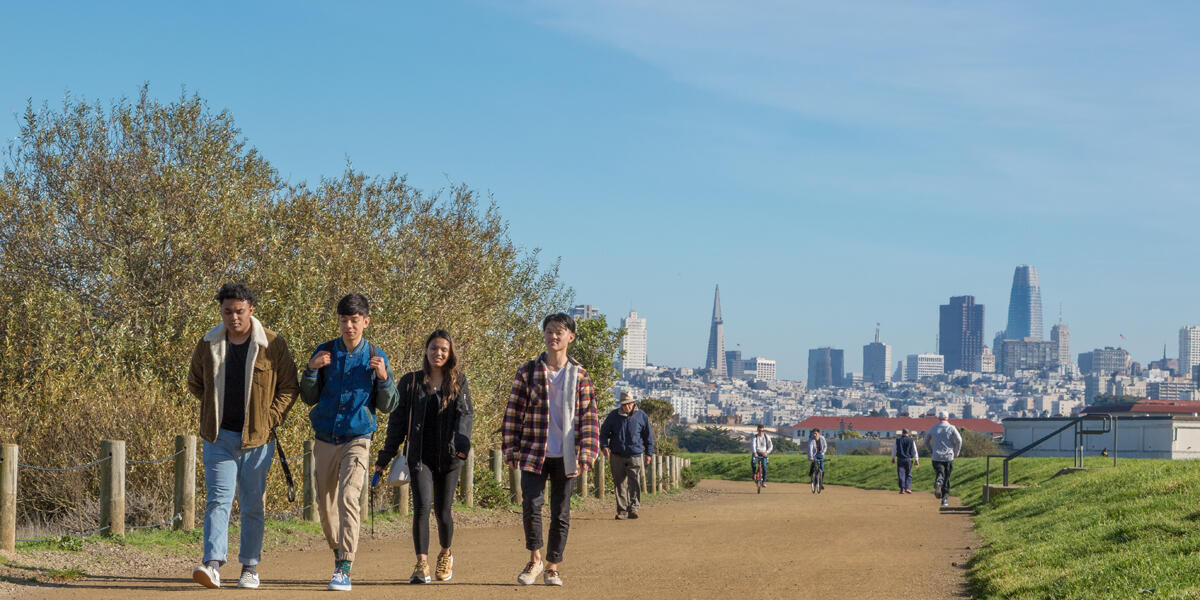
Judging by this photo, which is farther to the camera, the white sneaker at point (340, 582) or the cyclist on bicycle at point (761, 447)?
the cyclist on bicycle at point (761, 447)

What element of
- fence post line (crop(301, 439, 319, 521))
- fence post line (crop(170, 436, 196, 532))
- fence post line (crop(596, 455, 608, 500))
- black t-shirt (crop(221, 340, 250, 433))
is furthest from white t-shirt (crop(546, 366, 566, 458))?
fence post line (crop(596, 455, 608, 500))

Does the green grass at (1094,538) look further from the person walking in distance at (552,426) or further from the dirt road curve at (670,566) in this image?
the person walking in distance at (552,426)

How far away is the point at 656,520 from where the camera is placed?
19.0 meters

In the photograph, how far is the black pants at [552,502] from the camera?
30.9 ft

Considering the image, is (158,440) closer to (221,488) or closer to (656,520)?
(221,488)

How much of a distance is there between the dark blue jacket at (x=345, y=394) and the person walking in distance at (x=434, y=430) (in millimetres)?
341

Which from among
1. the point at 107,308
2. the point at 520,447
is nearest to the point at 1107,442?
the point at 107,308

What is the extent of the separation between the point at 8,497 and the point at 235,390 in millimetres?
2723

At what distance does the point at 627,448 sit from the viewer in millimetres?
19828

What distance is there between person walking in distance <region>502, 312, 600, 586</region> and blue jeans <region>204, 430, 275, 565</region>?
1.66 metres

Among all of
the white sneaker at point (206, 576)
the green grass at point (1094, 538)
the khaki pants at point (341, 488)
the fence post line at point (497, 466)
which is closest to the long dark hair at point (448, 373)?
the khaki pants at point (341, 488)

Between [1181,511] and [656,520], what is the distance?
328 inches

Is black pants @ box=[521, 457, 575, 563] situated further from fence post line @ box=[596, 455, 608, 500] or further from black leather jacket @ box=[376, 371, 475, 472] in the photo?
fence post line @ box=[596, 455, 608, 500]

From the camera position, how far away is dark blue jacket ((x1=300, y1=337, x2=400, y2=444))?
9070 mm
